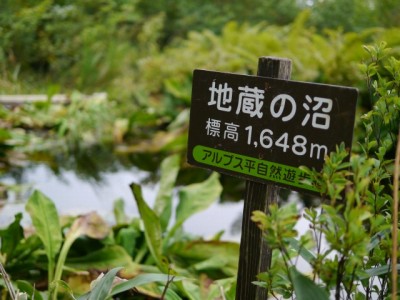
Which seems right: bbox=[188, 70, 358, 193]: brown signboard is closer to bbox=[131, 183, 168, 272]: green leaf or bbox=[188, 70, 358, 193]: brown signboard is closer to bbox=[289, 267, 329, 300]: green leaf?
bbox=[289, 267, 329, 300]: green leaf

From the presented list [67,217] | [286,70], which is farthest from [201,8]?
[286,70]

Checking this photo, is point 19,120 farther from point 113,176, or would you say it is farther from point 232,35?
point 232,35

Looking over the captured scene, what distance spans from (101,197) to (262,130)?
2.29 m

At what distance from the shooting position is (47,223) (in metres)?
2.00

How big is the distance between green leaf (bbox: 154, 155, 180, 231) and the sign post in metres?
0.95

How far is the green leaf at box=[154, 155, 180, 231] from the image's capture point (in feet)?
7.61

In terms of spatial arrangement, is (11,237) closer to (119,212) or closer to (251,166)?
(119,212)

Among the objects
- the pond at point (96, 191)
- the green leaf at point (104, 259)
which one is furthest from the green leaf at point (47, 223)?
the pond at point (96, 191)

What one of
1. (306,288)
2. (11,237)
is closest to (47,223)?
(11,237)

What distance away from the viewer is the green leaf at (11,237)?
6.29 feet

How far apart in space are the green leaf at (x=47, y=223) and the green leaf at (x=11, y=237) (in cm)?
7

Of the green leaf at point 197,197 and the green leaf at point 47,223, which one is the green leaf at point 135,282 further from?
the green leaf at point 197,197

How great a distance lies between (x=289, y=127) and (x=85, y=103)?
3.97 meters

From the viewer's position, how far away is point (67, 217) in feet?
7.97
